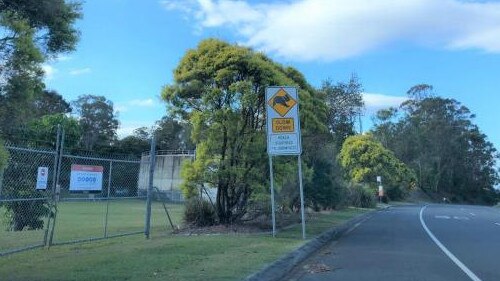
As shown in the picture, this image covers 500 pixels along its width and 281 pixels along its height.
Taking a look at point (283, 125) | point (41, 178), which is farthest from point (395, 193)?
point (41, 178)

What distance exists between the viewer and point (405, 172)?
76250mm

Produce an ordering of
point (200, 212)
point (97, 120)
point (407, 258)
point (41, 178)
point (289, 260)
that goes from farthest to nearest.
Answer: point (97, 120), point (200, 212), point (41, 178), point (407, 258), point (289, 260)

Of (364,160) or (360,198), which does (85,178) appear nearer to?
(360,198)

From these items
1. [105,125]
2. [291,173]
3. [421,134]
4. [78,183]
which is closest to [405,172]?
[421,134]

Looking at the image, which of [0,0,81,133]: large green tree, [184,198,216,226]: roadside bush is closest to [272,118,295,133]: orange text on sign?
[184,198,216,226]: roadside bush

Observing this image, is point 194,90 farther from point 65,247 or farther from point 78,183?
point 65,247

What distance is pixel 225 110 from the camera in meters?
17.2

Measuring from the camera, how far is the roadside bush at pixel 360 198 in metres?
43.3

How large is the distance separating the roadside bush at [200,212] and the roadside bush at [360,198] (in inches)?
986

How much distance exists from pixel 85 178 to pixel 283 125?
18.7 ft

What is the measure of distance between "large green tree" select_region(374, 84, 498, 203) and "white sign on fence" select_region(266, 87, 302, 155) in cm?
8274

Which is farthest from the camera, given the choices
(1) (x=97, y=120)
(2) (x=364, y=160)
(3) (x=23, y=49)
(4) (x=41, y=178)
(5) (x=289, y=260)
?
(1) (x=97, y=120)

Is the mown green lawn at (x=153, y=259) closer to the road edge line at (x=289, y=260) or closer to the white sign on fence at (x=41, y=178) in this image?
the road edge line at (x=289, y=260)

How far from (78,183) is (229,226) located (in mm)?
5379
